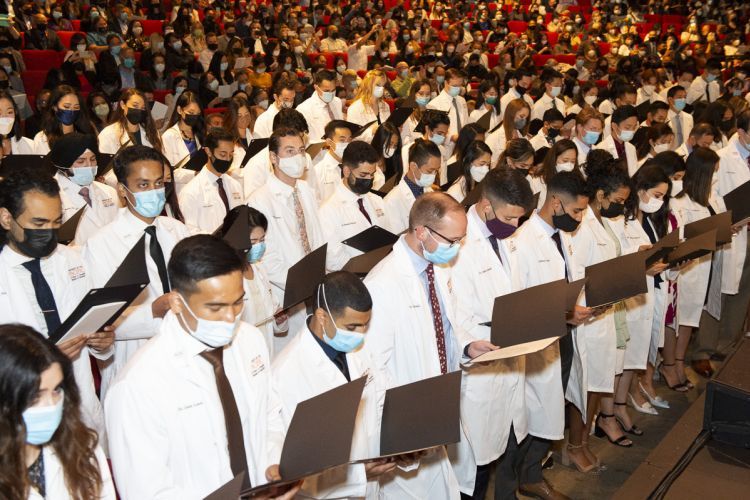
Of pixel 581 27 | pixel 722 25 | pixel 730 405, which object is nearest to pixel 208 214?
pixel 730 405

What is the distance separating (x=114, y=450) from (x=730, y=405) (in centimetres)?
209

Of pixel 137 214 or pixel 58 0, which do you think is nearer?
pixel 137 214

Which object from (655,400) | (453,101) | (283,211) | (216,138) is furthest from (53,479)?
(453,101)

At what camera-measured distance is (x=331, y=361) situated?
295 cm

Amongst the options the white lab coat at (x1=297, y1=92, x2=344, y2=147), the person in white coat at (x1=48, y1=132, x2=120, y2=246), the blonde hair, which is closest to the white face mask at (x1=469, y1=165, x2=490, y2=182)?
the person in white coat at (x1=48, y1=132, x2=120, y2=246)

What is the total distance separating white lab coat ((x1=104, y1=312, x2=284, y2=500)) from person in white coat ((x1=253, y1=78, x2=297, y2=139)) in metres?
5.51

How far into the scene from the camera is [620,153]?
25.4 feet

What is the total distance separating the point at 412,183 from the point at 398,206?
0.21 meters

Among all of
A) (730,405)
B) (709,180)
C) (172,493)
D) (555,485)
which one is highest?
(709,180)

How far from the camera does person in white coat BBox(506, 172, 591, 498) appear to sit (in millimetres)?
4188

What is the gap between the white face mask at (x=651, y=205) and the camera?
16.5 feet

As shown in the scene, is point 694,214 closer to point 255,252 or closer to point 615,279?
point 615,279

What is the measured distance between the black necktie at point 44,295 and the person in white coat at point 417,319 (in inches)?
54.4

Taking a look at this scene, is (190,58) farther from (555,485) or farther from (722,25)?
(722,25)
